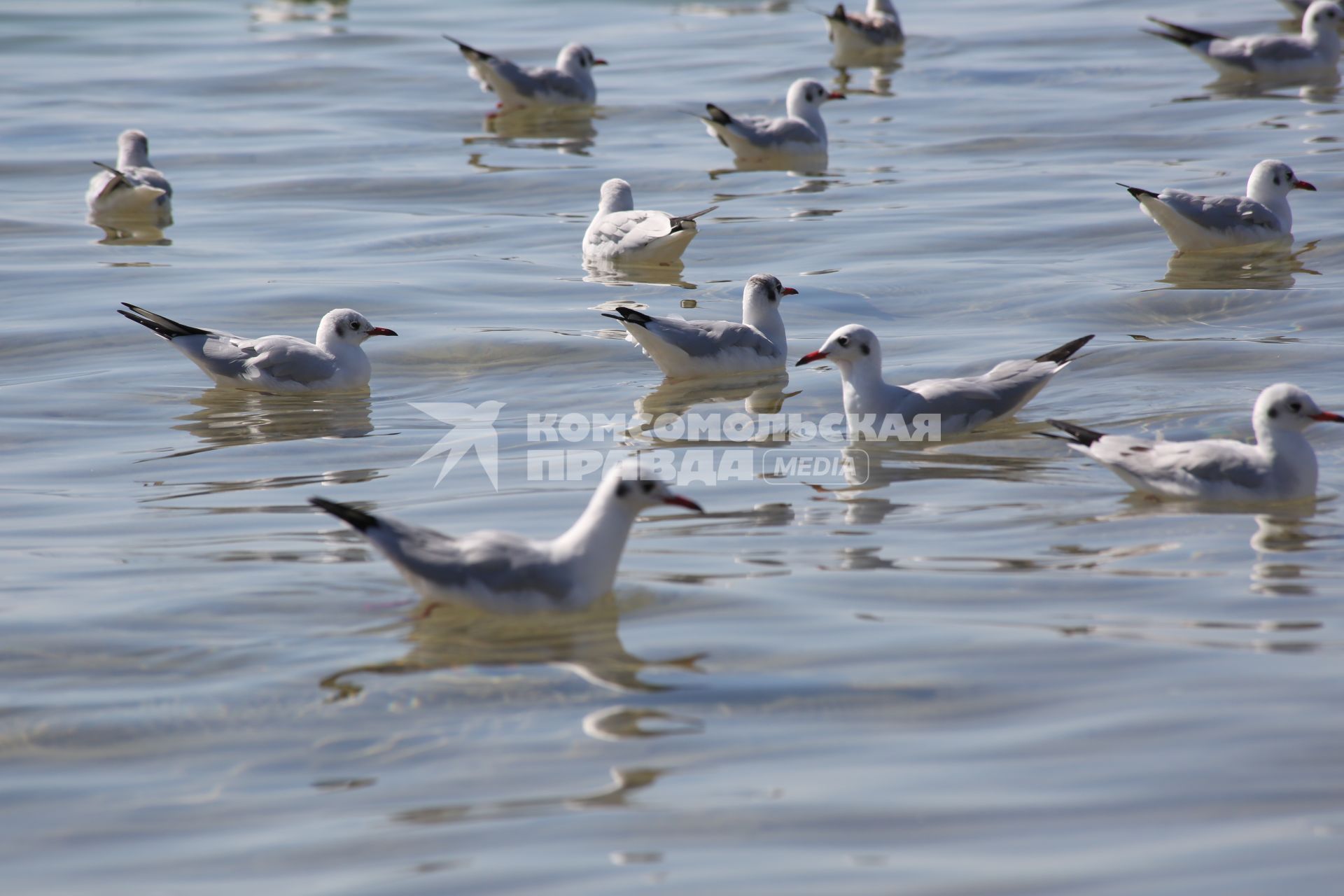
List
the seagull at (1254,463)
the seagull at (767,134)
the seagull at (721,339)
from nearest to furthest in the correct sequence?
1. the seagull at (1254,463)
2. the seagull at (721,339)
3. the seagull at (767,134)

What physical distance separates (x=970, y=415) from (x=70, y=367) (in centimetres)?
660

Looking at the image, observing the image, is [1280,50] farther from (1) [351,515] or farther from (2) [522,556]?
(1) [351,515]

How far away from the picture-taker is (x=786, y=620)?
21.9ft

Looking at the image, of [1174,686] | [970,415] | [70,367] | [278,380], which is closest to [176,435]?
[278,380]

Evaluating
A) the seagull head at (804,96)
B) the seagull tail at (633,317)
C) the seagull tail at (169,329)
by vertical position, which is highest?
the seagull head at (804,96)

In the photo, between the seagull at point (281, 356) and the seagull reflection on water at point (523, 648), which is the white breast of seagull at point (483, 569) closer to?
the seagull reflection on water at point (523, 648)

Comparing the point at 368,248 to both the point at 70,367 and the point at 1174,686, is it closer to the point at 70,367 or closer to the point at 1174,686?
the point at 70,367

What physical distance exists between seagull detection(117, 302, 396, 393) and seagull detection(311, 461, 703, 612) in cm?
459

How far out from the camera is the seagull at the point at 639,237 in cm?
1419

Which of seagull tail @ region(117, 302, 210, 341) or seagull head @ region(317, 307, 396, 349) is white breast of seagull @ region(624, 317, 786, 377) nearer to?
seagull head @ region(317, 307, 396, 349)

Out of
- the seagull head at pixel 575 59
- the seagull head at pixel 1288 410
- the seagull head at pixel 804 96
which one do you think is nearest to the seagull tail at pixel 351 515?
the seagull head at pixel 1288 410

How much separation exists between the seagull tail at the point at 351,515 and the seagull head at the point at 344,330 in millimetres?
4798

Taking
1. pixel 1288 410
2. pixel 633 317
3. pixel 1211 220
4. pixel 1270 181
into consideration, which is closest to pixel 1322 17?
pixel 1270 181

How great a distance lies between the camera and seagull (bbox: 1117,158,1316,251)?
45.0 feet
